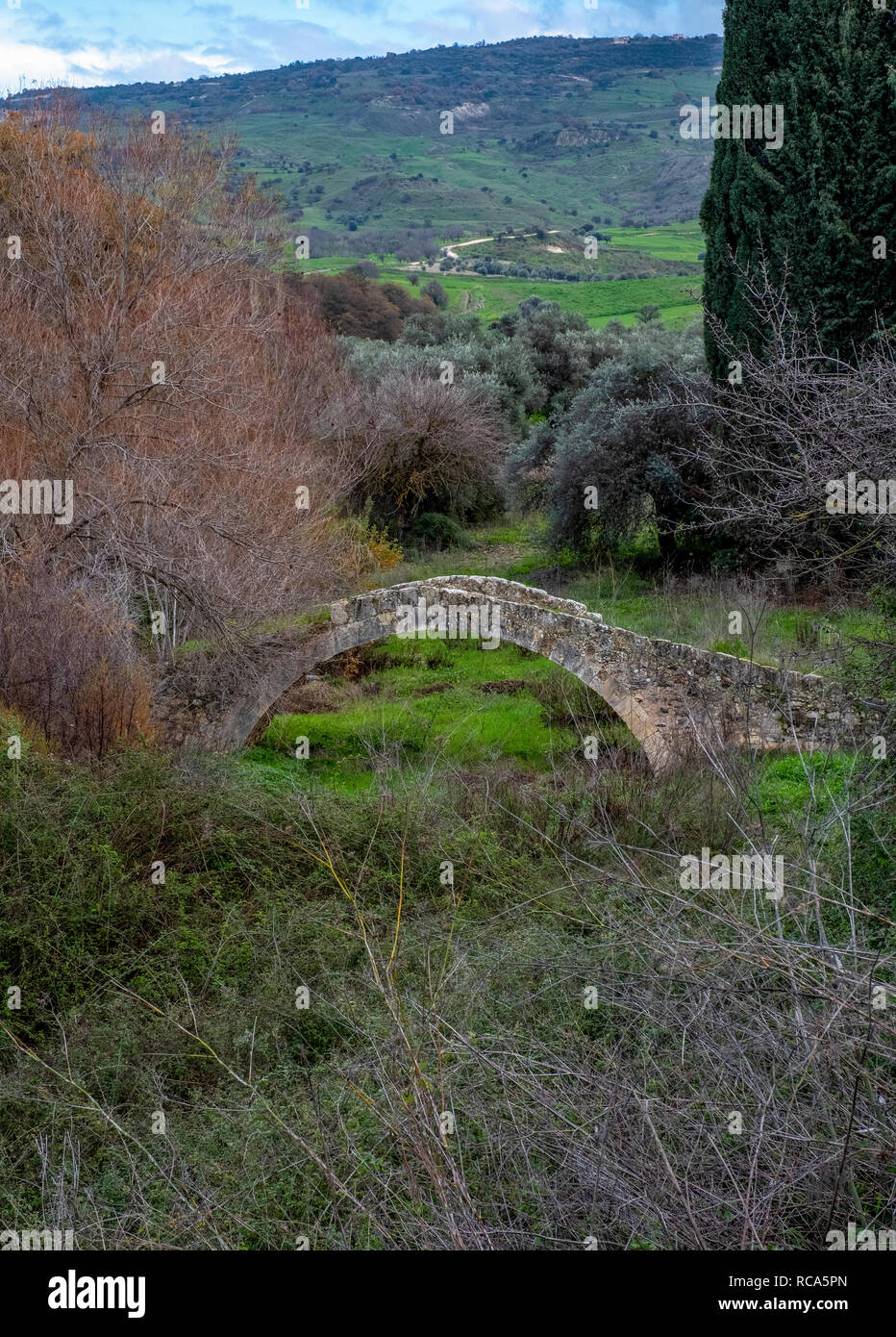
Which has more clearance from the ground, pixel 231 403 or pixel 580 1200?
pixel 231 403

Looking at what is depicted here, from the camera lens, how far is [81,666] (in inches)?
449

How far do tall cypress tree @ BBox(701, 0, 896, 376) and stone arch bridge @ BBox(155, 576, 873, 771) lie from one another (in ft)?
21.2

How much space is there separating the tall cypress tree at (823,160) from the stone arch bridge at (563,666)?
6.46 m

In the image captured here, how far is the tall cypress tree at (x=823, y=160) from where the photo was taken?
55.9 feet

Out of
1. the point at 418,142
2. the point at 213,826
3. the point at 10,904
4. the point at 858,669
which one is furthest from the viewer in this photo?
the point at 418,142

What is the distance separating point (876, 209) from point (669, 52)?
9136 centimetres

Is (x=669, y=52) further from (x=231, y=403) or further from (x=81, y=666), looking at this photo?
(x=81, y=666)

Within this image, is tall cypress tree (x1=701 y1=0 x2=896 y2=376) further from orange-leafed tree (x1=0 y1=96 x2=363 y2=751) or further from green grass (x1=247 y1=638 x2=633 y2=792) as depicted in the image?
→ orange-leafed tree (x1=0 y1=96 x2=363 y2=751)

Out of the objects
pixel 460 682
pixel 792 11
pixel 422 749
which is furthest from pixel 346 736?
pixel 792 11

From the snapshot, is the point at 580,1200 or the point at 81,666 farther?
the point at 81,666

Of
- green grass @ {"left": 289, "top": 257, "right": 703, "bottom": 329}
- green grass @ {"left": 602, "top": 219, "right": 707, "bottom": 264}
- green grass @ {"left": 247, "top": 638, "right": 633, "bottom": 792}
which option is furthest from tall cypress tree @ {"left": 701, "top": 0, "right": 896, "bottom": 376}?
green grass @ {"left": 602, "top": 219, "right": 707, "bottom": 264}

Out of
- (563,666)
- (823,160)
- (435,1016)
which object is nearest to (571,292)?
(823,160)

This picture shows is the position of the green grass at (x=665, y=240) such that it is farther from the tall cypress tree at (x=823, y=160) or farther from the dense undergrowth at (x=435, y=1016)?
the dense undergrowth at (x=435, y=1016)

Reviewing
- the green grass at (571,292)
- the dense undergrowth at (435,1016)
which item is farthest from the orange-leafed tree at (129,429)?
the green grass at (571,292)
